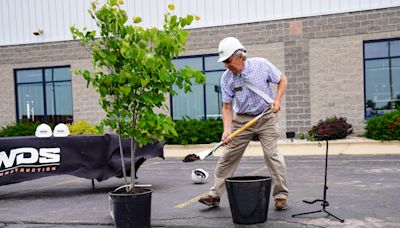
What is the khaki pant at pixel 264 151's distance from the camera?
5.53m

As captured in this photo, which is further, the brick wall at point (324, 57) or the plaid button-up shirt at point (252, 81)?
the brick wall at point (324, 57)

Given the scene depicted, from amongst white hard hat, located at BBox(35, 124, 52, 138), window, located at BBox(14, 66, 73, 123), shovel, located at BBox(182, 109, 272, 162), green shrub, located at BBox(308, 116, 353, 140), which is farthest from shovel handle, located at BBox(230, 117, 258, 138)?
window, located at BBox(14, 66, 73, 123)

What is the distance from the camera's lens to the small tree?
486cm

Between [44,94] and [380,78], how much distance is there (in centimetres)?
1432

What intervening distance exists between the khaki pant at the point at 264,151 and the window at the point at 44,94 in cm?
1565

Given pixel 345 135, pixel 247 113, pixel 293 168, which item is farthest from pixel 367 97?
pixel 247 113

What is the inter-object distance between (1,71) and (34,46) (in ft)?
6.82

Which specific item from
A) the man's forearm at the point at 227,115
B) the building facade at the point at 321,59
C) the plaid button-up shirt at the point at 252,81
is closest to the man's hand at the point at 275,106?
the plaid button-up shirt at the point at 252,81

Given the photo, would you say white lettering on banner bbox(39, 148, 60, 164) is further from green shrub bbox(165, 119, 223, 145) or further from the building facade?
the building facade

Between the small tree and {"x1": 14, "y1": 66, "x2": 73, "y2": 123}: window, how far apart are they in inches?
625

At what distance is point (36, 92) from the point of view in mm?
21078

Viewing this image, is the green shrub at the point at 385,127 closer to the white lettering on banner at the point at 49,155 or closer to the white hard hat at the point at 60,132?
the white hard hat at the point at 60,132

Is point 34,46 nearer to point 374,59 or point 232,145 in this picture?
point 374,59

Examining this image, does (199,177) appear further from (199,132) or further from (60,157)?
(199,132)
